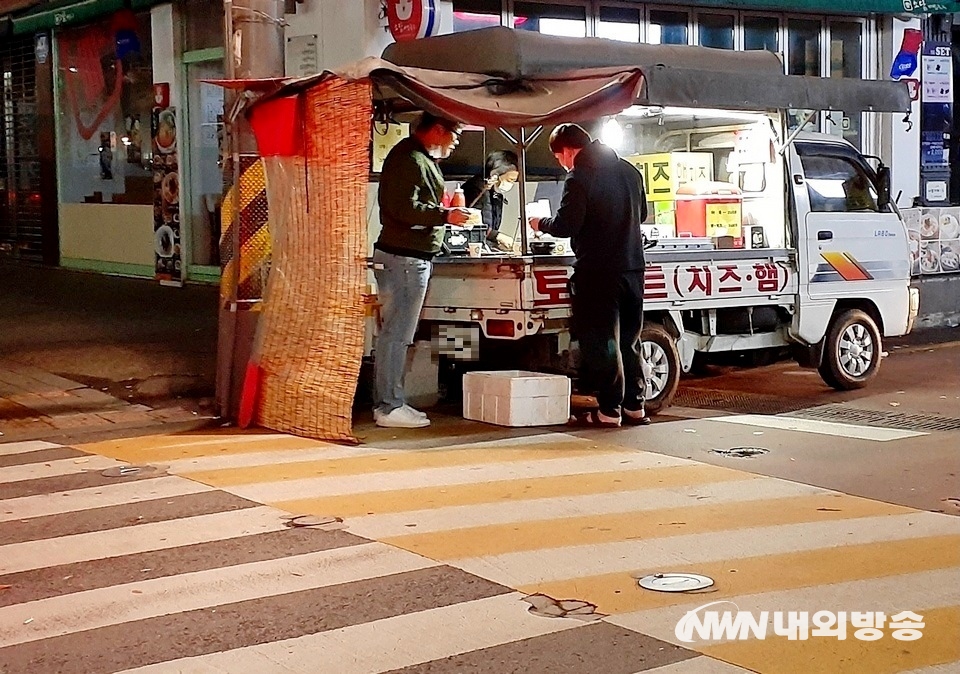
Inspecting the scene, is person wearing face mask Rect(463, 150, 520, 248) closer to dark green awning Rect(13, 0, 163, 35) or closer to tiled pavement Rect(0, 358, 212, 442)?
tiled pavement Rect(0, 358, 212, 442)

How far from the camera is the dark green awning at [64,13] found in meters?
17.7

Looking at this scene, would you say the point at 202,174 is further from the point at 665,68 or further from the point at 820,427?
the point at 820,427

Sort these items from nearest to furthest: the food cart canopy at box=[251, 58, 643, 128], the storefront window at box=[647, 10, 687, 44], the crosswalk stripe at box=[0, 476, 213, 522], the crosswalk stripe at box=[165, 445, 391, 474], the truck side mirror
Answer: the crosswalk stripe at box=[0, 476, 213, 522] → the crosswalk stripe at box=[165, 445, 391, 474] → the food cart canopy at box=[251, 58, 643, 128] → the truck side mirror → the storefront window at box=[647, 10, 687, 44]

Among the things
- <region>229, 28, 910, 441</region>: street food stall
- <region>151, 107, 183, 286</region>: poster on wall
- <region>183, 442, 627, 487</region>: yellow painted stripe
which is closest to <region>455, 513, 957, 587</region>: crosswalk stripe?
<region>183, 442, 627, 487</region>: yellow painted stripe

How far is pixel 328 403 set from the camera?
8.88m

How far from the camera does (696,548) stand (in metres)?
6.13

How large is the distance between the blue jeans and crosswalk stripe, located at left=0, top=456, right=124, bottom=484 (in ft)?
6.83

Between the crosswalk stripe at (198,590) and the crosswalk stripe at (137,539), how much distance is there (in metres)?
0.53

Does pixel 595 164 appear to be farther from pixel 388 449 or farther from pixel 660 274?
pixel 388 449

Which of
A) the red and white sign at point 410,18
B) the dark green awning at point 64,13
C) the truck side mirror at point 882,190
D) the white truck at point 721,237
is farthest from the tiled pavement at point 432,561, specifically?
the dark green awning at point 64,13

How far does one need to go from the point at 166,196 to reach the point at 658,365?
911 centimetres

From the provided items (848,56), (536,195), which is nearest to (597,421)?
(536,195)

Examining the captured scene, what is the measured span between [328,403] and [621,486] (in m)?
2.34

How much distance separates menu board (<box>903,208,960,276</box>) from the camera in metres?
16.3
